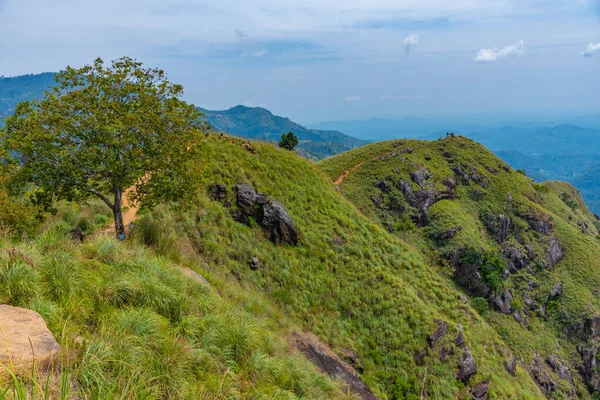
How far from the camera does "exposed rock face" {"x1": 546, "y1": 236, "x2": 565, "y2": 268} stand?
4656 cm

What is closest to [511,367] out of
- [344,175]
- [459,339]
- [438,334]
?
[459,339]

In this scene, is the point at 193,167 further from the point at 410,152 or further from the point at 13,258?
the point at 410,152

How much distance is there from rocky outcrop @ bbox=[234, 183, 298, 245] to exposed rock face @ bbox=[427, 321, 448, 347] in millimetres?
9253

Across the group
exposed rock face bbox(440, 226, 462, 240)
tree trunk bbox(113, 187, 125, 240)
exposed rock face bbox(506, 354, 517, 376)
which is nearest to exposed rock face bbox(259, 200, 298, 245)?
tree trunk bbox(113, 187, 125, 240)

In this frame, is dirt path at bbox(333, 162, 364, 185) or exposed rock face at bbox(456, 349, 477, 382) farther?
dirt path at bbox(333, 162, 364, 185)

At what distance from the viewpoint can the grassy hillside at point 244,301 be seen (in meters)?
5.08

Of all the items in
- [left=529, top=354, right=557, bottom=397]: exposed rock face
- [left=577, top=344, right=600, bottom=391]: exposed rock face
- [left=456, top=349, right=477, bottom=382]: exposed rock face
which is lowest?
[left=577, top=344, right=600, bottom=391]: exposed rock face

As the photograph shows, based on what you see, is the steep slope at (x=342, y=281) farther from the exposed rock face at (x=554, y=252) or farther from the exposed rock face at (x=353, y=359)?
the exposed rock face at (x=554, y=252)

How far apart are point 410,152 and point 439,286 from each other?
124 feet

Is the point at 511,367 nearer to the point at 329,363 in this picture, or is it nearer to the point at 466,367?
the point at 466,367

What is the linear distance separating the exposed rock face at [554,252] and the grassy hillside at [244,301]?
3126 cm

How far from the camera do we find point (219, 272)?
14055mm

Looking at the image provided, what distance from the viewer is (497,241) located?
47156 millimetres

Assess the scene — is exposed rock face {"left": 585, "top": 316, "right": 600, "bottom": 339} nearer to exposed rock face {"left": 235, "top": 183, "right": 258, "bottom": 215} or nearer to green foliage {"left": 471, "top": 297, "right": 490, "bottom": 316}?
green foliage {"left": 471, "top": 297, "right": 490, "bottom": 316}
